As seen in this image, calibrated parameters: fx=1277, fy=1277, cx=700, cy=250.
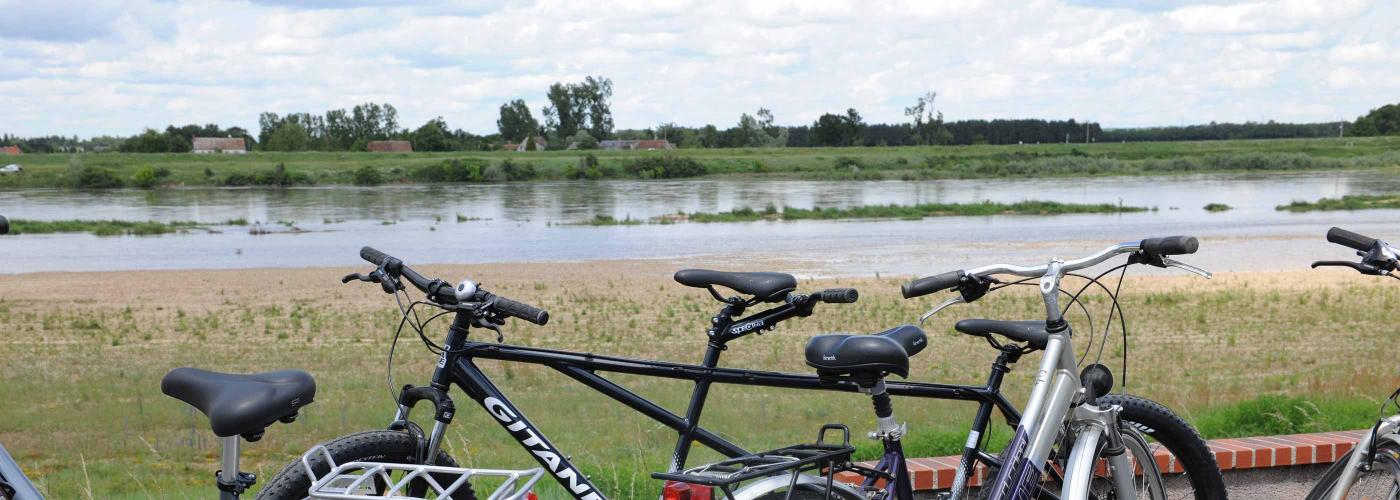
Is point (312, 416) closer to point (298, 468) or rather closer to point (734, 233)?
point (298, 468)

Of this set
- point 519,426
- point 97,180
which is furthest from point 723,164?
point 519,426

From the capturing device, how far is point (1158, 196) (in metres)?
56.9

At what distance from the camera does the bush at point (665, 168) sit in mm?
90812

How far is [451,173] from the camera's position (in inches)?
3435

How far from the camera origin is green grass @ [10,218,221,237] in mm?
42031

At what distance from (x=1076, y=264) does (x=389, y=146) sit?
12409cm

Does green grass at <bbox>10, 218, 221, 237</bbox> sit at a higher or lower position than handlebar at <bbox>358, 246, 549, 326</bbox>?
lower

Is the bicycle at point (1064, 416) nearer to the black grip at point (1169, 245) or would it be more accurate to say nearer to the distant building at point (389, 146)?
the black grip at point (1169, 245)

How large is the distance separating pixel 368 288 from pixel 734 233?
64.8 ft

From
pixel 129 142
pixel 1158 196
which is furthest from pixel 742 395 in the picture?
pixel 129 142

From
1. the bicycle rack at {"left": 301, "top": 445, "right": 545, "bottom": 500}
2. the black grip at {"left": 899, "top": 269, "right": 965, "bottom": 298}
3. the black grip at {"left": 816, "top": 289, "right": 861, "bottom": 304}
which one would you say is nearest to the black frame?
the black grip at {"left": 816, "top": 289, "right": 861, "bottom": 304}

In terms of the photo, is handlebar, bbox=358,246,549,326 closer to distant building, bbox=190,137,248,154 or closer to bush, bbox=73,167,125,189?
bush, bbox=73,167,125,189

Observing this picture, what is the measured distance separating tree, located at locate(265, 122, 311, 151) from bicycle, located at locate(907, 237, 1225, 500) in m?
127

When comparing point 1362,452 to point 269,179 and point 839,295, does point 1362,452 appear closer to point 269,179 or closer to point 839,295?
point 839,295
